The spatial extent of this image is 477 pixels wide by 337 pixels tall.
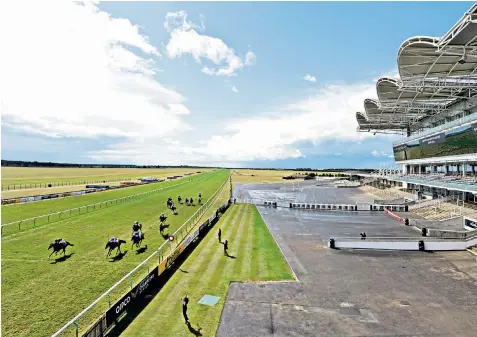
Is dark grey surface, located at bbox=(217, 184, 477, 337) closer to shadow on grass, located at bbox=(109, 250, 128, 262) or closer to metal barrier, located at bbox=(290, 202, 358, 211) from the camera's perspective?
shadow on grass, located at bbox=(109, 250, 128, 262)

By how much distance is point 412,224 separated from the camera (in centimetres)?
3897

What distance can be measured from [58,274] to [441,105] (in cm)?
6503

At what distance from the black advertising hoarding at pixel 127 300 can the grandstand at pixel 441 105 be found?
115 feet

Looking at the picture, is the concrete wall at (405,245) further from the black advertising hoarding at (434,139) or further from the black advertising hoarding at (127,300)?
the black advertising hoarding at (434,139)

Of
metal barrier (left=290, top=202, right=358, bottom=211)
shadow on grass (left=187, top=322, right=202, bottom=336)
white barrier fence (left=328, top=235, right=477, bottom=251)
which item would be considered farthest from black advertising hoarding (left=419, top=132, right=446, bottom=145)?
shadow on grass (left=187, top=322, right=202, bottom=336)

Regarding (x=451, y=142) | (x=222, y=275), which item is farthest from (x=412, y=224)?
(x=222, y=275)

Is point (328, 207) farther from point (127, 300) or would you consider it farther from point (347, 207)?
point (127, 300)

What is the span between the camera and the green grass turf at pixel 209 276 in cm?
1327

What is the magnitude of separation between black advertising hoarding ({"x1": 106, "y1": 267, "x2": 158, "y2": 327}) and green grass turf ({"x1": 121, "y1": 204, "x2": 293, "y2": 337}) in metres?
0.77

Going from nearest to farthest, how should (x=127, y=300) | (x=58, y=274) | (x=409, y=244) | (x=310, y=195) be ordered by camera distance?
(x=127, y=300) < (x=58, y=274) < (x=409, y=244) < (x=310, y=195)

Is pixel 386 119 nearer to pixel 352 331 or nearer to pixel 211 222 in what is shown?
pixel 211 222

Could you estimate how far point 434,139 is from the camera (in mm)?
51719

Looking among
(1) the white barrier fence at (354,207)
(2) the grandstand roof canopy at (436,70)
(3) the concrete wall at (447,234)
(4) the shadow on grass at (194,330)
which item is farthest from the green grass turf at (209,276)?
(2) the grandstand roof canopy at (436,70)

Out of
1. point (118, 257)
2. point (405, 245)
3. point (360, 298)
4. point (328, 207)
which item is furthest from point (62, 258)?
point (328, 207)
